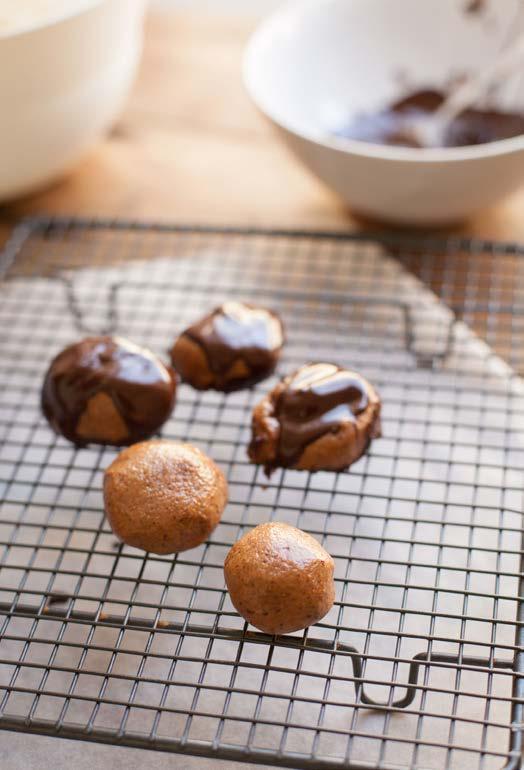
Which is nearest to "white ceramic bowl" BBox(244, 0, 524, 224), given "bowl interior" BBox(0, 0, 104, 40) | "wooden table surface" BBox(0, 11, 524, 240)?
"wooden table surface" BBox(0, 11, 524, 240)

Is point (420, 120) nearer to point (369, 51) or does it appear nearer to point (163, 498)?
point (369, 51)

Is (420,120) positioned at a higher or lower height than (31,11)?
lower

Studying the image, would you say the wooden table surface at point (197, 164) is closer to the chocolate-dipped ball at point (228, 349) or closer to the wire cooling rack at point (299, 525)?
the wire cooling rack at point (299, 525)

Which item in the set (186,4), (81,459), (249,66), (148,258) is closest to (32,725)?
(81,459)

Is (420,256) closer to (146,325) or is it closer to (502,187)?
(502,187)

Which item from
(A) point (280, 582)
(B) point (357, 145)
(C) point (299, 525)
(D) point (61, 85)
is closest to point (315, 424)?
(C) point (299, 525)

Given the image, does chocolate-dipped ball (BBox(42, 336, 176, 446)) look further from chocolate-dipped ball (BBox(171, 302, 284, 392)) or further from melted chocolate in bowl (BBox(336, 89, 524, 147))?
melted chocolate in bowl (BBox(336, 89, 524, 147))
